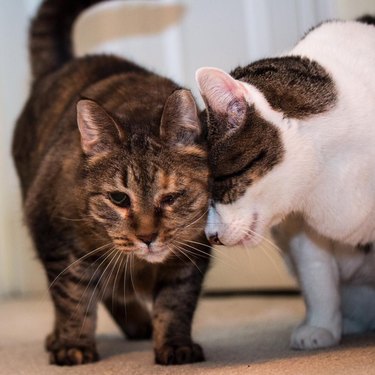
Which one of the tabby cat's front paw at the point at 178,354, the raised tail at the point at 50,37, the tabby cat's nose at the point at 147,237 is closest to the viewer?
the tabby cat's nose at the point at 147,237

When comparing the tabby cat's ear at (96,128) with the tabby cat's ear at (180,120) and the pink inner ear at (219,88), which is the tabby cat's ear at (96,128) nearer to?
the tabby cat's ear at (180,120)

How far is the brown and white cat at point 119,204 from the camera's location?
1605mm

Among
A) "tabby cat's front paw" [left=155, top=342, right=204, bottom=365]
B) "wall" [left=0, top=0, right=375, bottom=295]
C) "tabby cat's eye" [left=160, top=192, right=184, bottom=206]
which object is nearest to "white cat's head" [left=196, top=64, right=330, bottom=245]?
"tabby cat's eye" [left=160, top=192, right=184, bottom=206]

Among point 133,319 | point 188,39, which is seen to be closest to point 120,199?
point 133,319

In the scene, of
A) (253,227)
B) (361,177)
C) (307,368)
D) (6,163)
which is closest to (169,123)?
(253,227)

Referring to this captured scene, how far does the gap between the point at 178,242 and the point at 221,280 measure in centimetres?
140

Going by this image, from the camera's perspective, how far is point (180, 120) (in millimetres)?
1623

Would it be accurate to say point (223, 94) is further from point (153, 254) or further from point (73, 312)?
point (73, 312)

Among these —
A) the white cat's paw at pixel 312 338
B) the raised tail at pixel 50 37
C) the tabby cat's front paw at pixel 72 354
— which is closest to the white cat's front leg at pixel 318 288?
the white cat's paw at pixel 312 338

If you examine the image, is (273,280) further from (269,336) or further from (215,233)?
(215,233)

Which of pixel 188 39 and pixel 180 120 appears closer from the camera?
pixel 180 120

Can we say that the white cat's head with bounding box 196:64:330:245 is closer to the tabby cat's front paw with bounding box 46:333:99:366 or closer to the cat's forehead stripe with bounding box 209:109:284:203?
the cat's forehead stripe with bounding box 209:109:284:203

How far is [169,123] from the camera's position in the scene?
1635 mm

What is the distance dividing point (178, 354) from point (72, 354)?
27 centimetres
